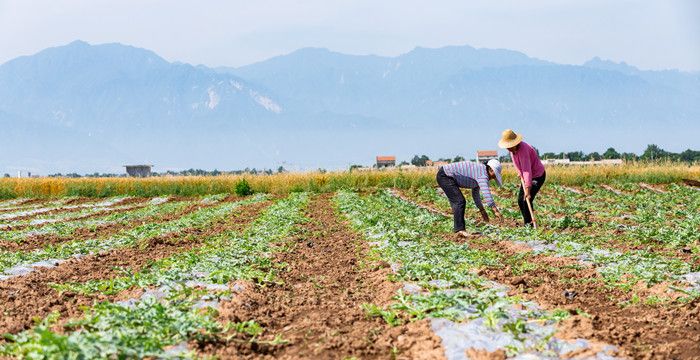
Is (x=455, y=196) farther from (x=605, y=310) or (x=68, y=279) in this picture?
(x=68, y=279)

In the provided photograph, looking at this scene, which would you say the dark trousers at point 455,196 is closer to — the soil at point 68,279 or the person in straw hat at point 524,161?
the person in straw hat at point 524,161

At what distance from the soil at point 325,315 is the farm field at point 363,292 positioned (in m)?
0.02

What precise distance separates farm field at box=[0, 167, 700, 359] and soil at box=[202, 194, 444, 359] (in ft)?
0.07

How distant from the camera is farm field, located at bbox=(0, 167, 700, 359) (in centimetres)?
585

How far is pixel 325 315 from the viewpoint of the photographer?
24.3 feet

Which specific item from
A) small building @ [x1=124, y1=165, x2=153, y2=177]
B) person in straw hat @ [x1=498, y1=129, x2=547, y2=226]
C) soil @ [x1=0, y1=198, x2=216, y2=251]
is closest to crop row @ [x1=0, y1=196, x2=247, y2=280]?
soil @ [x1=0, y1=198, x2=216, y2=251]

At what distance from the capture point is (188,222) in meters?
20.0

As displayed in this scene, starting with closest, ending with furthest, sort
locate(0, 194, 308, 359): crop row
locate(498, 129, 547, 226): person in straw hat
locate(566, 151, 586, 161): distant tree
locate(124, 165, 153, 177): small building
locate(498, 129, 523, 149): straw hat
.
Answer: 1. locate(0, 194, 308, 359): crop row
2. locate(498, 129, 523, 149): straw hat
3. locate(498, 129, 547, 226): person in straw hat
4. locate(124, 165, 153, 177): small building
5. locate(566, 151, 586, 161): distant tree

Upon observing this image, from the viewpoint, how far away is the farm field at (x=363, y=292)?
5852mm

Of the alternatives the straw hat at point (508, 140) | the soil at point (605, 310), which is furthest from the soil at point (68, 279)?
the straw hat at point (508, 140)

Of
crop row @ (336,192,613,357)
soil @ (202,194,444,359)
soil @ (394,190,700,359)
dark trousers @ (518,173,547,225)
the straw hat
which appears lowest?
soil @ (394,190,700,359)

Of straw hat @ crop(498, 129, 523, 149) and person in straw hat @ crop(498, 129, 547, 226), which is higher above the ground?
straw hat @ crop(498, 129, 523, 149)

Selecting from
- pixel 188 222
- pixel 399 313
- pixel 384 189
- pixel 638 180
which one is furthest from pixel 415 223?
pixel 638 180

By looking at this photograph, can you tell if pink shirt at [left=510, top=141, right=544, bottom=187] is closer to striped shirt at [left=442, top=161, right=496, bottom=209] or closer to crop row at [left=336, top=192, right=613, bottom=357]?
striped shirt at [left=442, top=161, right=496, bottom=209]
